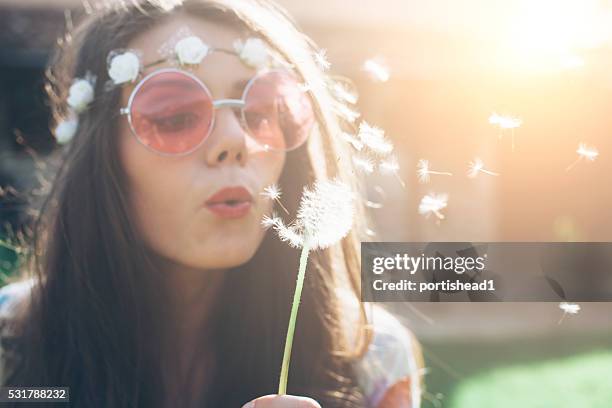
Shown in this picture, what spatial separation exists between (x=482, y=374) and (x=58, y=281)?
105cm

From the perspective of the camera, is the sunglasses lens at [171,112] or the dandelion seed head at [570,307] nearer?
the sunglasses lens at [171,112]

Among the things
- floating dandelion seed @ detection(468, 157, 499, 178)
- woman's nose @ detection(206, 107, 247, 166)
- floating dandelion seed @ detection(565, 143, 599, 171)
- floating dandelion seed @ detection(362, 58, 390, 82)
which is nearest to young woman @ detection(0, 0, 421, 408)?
woman's nose @ detection(206, 107, 247, 166)

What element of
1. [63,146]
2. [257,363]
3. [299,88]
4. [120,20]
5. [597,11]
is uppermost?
[597,11]

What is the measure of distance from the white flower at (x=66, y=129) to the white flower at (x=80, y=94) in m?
0.03

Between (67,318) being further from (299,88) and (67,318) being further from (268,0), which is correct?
(268,0)

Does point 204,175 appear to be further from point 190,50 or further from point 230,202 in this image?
point 190,50

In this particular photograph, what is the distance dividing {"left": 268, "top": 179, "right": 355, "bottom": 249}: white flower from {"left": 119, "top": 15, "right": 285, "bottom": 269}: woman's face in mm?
76

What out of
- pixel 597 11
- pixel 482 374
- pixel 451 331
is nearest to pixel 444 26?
pixel 597 11

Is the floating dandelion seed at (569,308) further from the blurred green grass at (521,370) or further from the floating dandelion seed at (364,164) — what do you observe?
the floating dandelion seed at (364,164)

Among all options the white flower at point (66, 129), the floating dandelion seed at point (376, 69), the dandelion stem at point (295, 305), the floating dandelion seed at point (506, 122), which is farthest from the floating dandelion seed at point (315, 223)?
the white flower at point (66, 129)

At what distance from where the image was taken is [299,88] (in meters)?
1.68

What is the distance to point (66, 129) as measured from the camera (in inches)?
66.2

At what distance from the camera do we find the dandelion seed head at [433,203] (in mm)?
1690

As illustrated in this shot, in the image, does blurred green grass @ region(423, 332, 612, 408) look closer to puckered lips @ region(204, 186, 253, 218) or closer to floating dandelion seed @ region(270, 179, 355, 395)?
floating dandelion seed @ region(270, 179, 355, 395)
